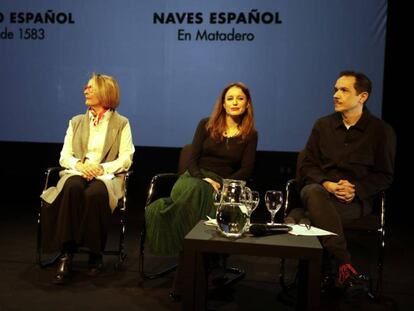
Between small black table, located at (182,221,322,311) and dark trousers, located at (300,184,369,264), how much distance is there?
1.88 feet

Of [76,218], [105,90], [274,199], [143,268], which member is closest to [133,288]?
[143,268]

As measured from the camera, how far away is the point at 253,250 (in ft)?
7.46

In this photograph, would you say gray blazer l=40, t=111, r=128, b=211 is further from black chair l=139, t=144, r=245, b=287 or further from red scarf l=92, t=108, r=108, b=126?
black chair l=139, t=144, r=245, b=287

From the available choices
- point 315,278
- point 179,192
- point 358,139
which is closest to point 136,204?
point 179,192

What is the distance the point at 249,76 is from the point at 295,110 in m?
0.58

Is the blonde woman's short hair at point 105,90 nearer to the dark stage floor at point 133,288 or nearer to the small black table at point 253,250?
the dark stage floor at point 133,288

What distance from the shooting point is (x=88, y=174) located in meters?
3.55

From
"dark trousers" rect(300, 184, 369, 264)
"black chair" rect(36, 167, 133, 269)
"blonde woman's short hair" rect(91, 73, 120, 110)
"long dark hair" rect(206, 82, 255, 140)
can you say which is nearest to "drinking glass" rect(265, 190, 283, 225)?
"dark trousers" rect(300, 184, 369, 264)

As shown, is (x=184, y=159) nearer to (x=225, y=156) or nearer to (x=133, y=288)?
(x=225, y=156)

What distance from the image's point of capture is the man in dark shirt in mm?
3250

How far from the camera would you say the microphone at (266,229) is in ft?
7.94

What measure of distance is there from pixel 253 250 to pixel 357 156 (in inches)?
54.9

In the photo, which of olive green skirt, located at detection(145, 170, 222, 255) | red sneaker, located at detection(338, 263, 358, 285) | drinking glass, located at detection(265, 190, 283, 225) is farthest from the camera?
olive green skirt, located at detection(145, 170, 222, 255)

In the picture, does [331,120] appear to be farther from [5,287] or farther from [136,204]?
[136,204]
